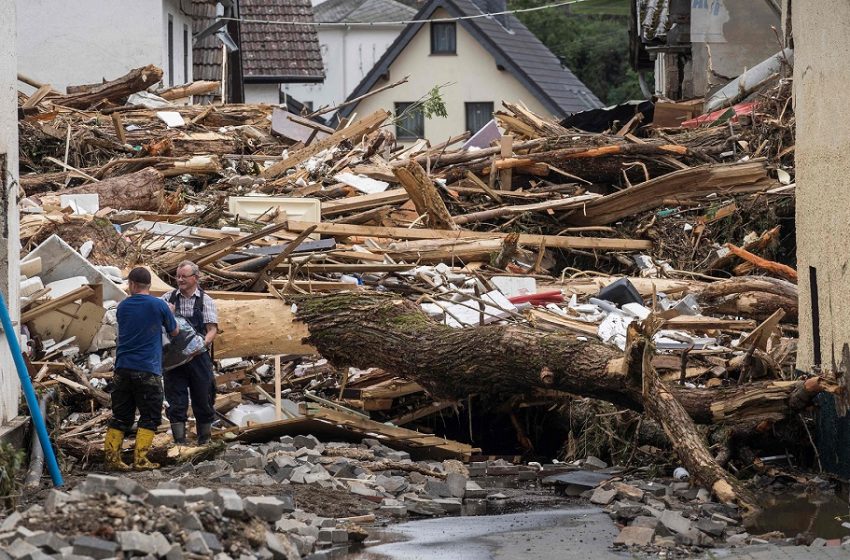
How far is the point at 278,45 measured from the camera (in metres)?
35.5

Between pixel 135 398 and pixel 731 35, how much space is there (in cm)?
1582

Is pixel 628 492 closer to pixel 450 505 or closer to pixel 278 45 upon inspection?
pixel 450 505

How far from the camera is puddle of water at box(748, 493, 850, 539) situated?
8.23 metres

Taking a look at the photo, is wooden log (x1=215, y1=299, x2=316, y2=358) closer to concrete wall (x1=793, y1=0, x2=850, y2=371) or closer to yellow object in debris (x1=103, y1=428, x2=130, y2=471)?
yellow object in debris (x1=103, y1=428, x2=130, y2=471)

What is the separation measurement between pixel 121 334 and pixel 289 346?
224 centimetres

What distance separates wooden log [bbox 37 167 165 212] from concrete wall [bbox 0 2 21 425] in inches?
259

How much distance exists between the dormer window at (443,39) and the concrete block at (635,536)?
38442 millimetres

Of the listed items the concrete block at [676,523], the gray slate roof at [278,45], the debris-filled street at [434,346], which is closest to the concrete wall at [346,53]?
the gray slate roof at [278,45]

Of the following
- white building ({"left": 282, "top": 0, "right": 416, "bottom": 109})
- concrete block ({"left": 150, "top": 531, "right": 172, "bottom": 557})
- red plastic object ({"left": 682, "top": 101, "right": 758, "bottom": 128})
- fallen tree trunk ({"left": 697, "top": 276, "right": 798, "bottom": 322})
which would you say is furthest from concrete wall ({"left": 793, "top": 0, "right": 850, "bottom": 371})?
white building ({"left": 282, "top": 0, "right": 416, "bottom": 109})

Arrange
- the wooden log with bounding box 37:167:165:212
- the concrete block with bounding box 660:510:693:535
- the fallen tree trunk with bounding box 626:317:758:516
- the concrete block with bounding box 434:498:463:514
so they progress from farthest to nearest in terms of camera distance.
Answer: the wooden log with bounding box 37:167:165:212
the concrete block with bounding box 434:498:463:514
the fallen tree trunk with bounding box 626:317:758:516
the concrete block with bounding box 660:510:693:535

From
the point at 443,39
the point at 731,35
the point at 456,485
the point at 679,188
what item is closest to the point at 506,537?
the point at 456,485

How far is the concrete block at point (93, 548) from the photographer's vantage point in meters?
5.96

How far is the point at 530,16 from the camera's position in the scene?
55781 millimetres

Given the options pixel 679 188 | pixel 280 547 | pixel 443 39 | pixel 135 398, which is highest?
pixel 443 39
